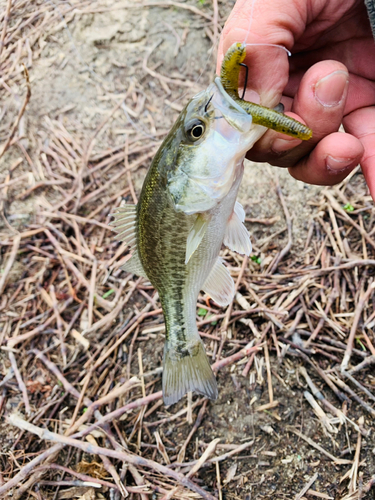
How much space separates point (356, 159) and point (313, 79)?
0.41 m

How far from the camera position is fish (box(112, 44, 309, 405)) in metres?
1.62

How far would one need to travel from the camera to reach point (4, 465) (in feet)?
8.48

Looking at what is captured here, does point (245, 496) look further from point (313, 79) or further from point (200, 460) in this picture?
point (313, 79)

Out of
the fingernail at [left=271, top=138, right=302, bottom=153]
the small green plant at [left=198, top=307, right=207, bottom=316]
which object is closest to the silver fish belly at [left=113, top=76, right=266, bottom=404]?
the fingernail at [left=271, top=138, right=302, bottom=153]

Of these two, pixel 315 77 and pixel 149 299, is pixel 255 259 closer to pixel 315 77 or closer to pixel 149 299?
pixel 149 299

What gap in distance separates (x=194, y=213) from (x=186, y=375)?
0.91 metres

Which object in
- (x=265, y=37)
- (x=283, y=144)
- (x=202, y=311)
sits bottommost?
(x=202, y=311)

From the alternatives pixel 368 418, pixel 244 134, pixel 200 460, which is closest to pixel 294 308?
pixel 368 418

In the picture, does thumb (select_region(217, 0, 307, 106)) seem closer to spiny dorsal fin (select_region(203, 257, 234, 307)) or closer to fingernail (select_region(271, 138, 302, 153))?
fingernail (select_region(271, 138, 302, 153))

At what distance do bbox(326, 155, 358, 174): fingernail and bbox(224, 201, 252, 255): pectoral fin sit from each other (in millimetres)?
494

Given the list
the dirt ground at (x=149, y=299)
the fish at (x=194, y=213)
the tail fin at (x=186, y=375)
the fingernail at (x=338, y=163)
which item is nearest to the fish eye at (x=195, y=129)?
the fish at (x=194, y=213)

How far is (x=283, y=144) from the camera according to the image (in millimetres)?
1875

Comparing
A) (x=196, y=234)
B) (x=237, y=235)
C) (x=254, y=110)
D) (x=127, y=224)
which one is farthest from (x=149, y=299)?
(x=254, y=110)

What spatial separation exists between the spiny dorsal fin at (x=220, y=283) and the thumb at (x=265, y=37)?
894mm
